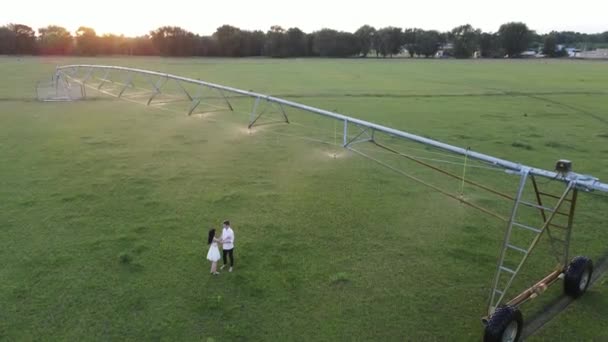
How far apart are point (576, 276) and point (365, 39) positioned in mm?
155897

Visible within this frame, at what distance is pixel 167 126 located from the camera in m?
31.3

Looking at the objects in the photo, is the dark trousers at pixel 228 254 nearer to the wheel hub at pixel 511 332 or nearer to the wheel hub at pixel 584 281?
the wheel hub at pixel 511 332

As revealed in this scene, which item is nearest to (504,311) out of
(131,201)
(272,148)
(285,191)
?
(285,191)

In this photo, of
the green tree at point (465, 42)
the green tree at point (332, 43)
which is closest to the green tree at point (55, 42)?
the green tree at point (332, 43)

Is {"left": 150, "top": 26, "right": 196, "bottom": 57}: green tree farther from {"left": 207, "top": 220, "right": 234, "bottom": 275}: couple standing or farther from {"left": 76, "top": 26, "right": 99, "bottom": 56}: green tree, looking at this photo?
{"left": 207, "top": 220, "right": 234, "bottom": 275}: couple standing

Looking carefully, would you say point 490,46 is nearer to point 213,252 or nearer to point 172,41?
point 172,41

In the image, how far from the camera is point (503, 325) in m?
9.20

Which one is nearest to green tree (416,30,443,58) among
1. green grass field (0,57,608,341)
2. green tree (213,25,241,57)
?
green tree (213,25,241,57)

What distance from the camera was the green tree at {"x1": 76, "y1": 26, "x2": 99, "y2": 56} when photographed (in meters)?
124

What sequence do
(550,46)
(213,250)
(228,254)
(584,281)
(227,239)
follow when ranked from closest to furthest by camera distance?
(584,281), (213,250), (227,239), (228,254), (550,46)

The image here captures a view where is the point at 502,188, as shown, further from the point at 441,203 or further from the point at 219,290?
the point at 219,290

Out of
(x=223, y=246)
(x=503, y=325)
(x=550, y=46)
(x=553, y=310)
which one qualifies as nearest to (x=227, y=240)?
(x=223, y=246)

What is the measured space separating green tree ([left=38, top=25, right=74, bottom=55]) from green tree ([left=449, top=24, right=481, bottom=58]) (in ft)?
395

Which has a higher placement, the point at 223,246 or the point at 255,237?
the point at 223,246
